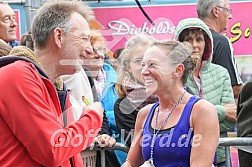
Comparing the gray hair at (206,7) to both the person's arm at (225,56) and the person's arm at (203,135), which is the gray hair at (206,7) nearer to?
the person's arm at (225,56)

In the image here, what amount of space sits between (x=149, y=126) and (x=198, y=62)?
1489 millimetres

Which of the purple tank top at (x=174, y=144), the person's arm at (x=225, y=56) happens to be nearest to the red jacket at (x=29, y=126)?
the purple tank top at (x=174, y=144)

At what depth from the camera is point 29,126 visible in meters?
2.50

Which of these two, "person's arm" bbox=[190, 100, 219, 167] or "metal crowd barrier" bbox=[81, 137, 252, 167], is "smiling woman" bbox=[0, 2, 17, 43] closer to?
"metal crowd barrier" bbox=[81, 137, 252, 167]

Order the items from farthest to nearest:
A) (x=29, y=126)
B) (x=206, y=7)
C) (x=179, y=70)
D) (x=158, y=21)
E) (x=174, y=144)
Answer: (x=158, y=21)
(x=206, y=7)
(x=179, y=70)
(x=174, y=144)
(x=29, y=126)

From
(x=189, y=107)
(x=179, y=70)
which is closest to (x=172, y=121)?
(x=189, y=107)

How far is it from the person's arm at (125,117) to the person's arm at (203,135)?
1.18 m

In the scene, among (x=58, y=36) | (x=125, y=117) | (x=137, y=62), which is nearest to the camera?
(x=58, y=36)

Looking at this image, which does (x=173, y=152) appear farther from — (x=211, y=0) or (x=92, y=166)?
(x=211, y=0)

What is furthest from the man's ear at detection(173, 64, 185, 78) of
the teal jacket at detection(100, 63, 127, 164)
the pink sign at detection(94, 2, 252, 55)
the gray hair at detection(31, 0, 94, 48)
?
the pink sign at detection(94, 2, 252, 55)

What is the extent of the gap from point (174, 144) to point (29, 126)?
883mm

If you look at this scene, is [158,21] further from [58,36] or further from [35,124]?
[35,124]

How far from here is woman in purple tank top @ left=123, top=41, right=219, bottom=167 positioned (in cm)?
311

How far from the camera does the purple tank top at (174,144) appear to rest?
10.2 feet
